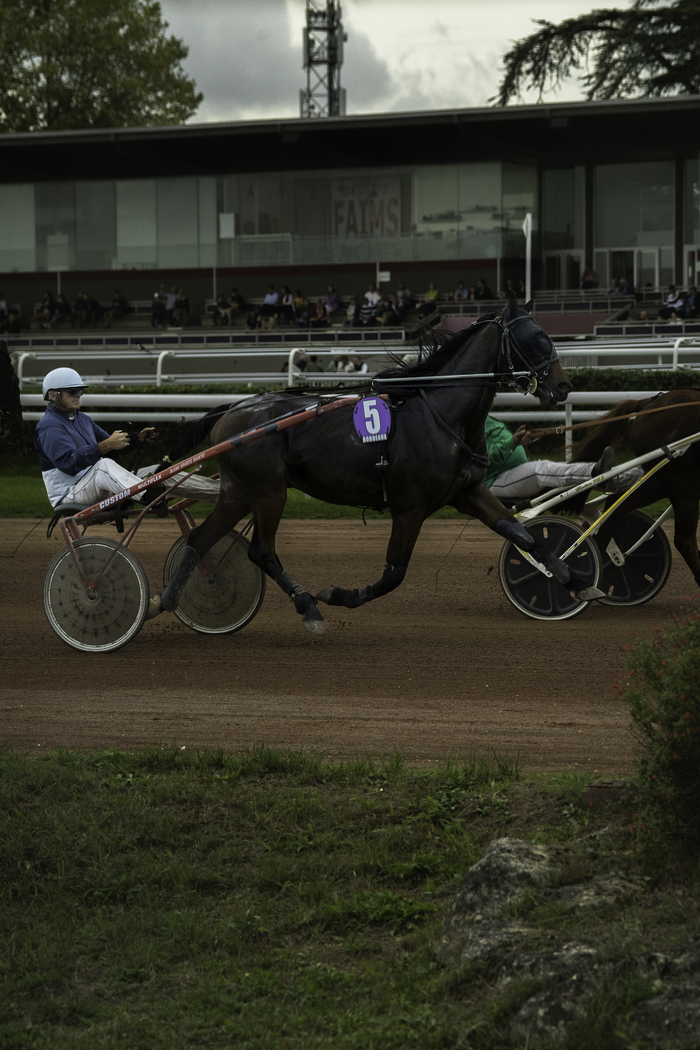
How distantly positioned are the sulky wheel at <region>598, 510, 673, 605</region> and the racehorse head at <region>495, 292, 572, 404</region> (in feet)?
3.63

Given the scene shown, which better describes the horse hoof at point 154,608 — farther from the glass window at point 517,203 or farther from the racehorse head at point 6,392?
the glass window at point 517,203

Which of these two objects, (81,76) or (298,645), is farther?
(81,76)

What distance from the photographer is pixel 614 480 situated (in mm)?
7047

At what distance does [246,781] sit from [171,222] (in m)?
32.8

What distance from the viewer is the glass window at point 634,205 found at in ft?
110

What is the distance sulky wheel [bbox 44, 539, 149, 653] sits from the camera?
654cm

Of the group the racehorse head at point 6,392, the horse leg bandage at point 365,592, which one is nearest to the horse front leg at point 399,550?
the horse leg bandage at point 365,592

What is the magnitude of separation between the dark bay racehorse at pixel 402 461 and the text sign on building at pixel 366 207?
27613 millimetres

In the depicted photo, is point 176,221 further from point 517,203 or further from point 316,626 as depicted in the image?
point 316,626

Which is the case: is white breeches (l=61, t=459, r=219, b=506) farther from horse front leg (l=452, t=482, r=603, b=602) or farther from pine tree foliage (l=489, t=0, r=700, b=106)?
pine tree foliage (l=489, t=0, r=700, b=106)

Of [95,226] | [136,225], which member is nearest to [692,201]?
[136,225]

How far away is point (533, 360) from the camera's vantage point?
21.3ft

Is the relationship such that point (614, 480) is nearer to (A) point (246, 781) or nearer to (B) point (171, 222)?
(A) point (246, 781)

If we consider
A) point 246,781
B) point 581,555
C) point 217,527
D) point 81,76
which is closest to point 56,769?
point 246,781
